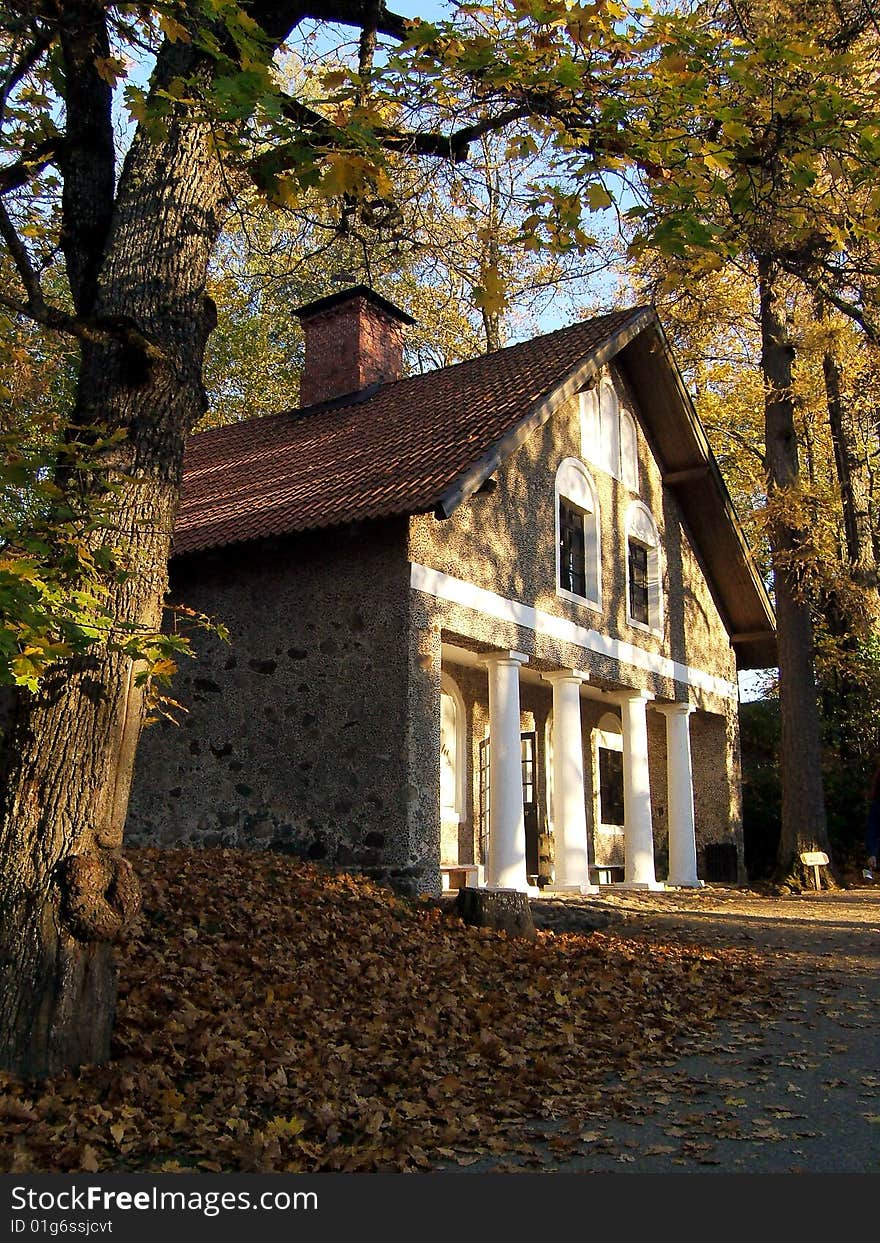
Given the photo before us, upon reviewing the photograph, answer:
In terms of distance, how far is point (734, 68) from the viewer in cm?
592

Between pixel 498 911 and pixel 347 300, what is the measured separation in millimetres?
10934

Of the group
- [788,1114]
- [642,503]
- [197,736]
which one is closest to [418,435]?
[197,736]

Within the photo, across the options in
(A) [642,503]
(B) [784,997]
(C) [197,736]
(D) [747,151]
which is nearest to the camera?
(D) [747,151]

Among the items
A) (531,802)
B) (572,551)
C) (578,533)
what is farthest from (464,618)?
(531,802)

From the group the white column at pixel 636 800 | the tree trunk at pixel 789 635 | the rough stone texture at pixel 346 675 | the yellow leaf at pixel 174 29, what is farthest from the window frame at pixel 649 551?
the yellow leaf at pixel 174 29

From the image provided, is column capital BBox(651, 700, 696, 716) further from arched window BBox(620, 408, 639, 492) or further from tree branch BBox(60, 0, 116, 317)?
tree branch BBox(60, 0, 116, 317)

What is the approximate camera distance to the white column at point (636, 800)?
631 inches

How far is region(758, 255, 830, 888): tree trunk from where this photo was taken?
708 inches

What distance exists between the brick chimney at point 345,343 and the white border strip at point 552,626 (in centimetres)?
561

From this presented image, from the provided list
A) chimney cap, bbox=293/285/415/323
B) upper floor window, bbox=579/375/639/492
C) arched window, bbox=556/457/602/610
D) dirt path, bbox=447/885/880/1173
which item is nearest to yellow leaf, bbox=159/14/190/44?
→ dirt path, bbox=447/885/880/1173

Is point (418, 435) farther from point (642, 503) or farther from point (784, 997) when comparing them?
point (784, 997)

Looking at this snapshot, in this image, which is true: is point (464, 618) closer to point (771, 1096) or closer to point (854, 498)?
point (771, 1096)

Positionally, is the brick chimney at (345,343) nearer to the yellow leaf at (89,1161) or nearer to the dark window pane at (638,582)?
the dark window pane at (638,582)

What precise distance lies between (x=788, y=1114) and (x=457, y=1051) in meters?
1.86
